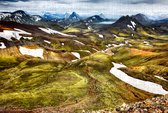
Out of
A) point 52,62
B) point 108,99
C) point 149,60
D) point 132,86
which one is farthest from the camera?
point 149,60

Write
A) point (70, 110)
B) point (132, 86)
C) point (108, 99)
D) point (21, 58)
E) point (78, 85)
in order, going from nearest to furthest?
point (70, 110), point (108, 99), point (78, 85), point (132, 86), point (21, 58)

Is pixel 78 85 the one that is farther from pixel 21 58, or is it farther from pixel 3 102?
pixel 21 58

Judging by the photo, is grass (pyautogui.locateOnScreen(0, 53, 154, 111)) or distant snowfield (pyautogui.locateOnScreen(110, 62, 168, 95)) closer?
grass (pyautogui.locateOnScreen(0, 53, 154, 111))

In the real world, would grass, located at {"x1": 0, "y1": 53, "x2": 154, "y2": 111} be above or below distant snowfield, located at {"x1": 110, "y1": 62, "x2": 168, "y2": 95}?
above

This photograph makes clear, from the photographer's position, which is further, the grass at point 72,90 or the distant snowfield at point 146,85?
the distant snowfield at point 146,85

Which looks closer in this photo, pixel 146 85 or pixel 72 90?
pixel 72 90

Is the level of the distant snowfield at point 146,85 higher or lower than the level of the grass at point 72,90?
lower

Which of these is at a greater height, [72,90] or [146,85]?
[72,90]

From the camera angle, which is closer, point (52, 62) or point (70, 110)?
point (70, 110)

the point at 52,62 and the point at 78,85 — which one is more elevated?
the point at 78,85

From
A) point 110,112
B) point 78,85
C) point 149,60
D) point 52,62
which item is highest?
point 110,112

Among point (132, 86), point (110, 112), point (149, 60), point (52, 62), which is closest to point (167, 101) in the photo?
point (110, 112)
